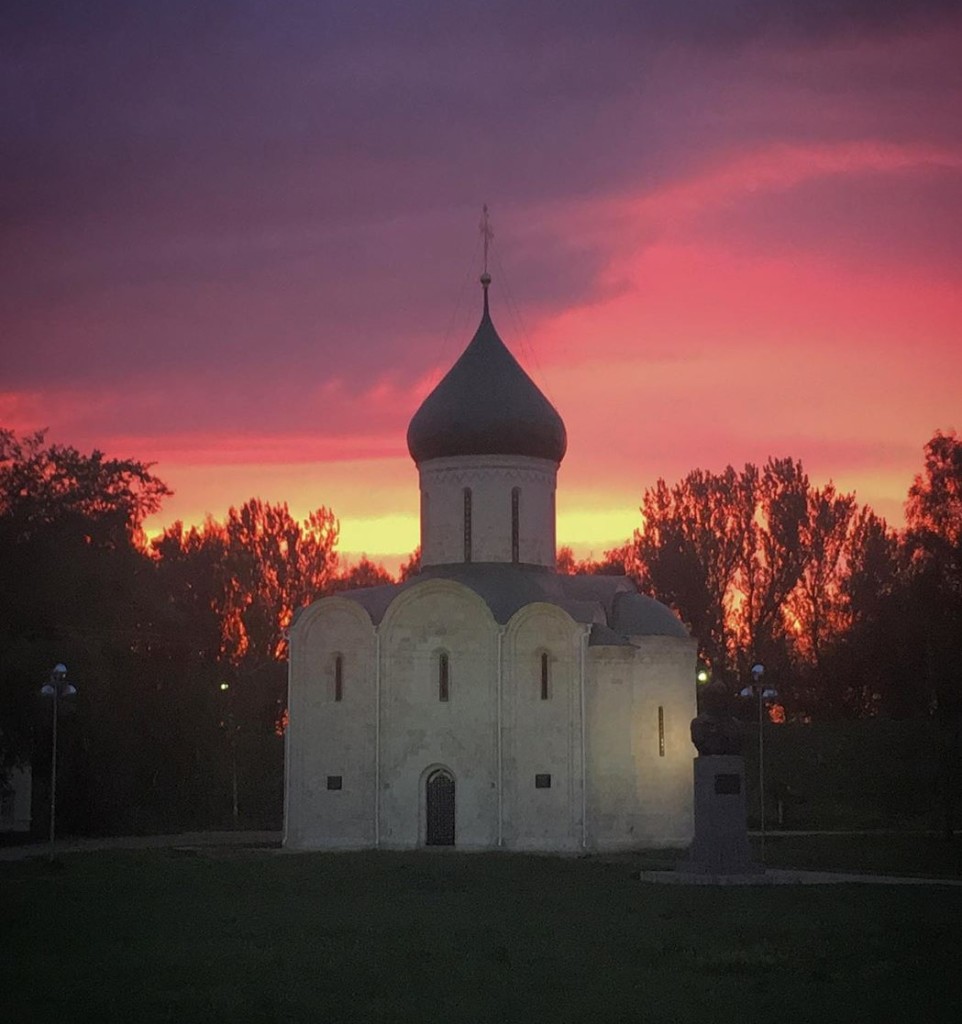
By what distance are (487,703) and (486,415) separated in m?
6.09

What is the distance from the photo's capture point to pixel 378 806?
35438 mm

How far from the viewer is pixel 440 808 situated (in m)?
35.3

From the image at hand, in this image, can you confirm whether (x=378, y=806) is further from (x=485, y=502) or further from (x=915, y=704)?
(x=915, y=704)

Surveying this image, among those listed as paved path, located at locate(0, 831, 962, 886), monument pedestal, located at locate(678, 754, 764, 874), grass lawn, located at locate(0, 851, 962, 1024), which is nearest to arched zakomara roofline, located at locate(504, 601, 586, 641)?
paved path, located at locate(0, 831, 962, 886)

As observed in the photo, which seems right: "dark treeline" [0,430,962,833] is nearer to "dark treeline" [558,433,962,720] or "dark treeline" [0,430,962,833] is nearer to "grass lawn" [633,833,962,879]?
"dark treeline" [558,433,962,720]

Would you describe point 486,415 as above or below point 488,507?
above

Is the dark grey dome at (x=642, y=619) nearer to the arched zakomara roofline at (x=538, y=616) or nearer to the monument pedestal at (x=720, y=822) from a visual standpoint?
the arched zakomara roofline at (x=538, y=616)

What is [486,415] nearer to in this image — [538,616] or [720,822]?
[538,616]

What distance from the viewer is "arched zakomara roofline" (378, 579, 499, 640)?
35.3m

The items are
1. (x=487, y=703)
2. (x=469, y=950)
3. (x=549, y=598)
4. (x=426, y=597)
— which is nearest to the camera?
(x=469, y=950)

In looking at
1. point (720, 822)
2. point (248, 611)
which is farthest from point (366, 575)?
point (720, 822)

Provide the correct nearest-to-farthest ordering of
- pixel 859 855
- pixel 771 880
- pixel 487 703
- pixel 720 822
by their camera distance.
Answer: pixel 771 880
pixel 720 822
pixel 859 855
pixel 487 703

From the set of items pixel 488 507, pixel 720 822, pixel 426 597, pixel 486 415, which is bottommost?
pixel 720 822

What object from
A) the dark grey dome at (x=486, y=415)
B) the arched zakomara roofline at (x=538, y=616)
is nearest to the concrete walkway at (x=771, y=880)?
the arched zakomara roofline at (x=538, y=616)
